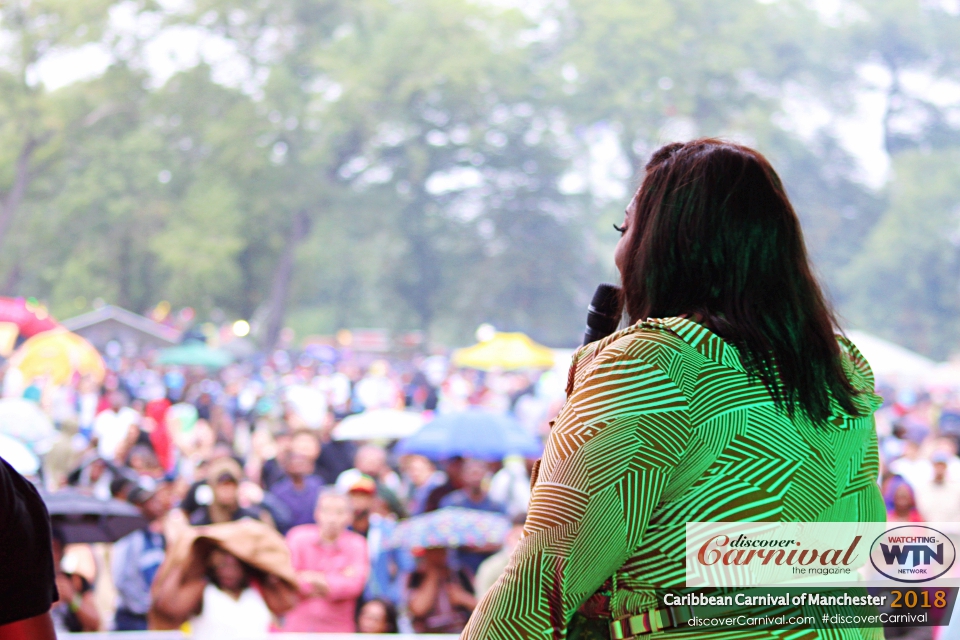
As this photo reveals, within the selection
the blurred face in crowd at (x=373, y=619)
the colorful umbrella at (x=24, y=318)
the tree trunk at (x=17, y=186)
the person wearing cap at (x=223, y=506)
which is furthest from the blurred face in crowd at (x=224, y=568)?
the tree trunk at (x=17, y=186)

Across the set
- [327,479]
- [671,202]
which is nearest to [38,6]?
[327,479]

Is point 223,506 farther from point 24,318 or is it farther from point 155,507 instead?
point 24,318

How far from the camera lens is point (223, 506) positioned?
15.1 feet

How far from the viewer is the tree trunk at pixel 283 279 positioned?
19.3 metres

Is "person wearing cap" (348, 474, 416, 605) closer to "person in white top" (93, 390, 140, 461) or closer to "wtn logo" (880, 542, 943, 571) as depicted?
"wtn logo" (880, 542, 943, 571)

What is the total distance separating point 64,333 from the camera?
31.9ft

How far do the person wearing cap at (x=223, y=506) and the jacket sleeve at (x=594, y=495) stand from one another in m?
4.10

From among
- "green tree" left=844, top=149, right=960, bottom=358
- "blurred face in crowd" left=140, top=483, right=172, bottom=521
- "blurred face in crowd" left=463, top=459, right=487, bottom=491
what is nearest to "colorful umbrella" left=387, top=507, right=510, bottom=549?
"blurred face in crowd" left=463, top=459, right=487, bottom=491

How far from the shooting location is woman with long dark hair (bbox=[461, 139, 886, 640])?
72cm

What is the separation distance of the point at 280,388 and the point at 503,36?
12.6m

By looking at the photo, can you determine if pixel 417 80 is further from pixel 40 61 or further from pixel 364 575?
pixel 364 575

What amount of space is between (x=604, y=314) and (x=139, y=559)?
3923 millimetres

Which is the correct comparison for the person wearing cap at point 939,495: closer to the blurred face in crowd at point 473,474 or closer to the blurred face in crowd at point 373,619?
the blurred face in crowd at point 473,474

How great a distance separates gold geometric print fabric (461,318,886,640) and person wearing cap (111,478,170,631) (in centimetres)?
377
